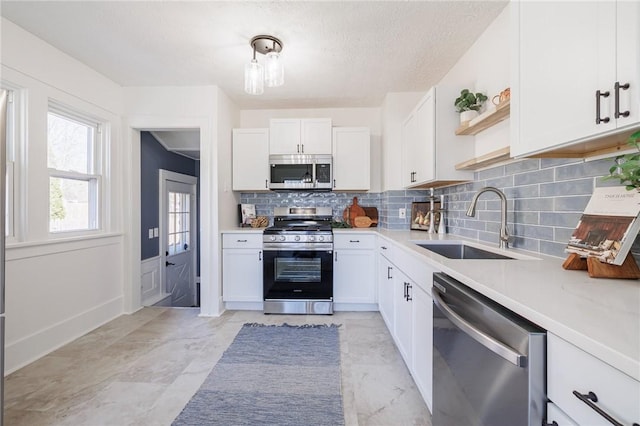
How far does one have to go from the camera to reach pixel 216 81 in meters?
2.76

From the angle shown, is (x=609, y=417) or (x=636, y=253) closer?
(x=609, y=417)

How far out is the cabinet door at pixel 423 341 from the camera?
138 cm

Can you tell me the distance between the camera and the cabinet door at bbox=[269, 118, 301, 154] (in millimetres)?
3174

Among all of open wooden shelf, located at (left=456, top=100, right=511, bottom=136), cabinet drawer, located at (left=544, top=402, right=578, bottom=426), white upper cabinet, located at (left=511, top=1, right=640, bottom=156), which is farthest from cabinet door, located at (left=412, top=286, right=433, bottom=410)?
open wooden shelf, located at (left=456, top=100, right=511, bottom=136)

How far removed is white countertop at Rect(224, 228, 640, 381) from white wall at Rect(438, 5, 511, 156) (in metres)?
0.98

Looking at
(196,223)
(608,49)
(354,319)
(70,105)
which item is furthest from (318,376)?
(196,223)

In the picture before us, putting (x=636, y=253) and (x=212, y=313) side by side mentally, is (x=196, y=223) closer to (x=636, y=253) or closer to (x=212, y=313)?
(x=212, y=313)

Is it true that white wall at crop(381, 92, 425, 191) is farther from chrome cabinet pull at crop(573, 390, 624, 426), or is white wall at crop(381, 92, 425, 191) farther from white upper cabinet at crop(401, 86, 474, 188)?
chrome cabinet pull at crop(573, 390, 624, 426)

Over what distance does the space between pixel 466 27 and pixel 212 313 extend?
3.35 m

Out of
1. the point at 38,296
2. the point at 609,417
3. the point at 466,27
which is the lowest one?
the point at 38,296

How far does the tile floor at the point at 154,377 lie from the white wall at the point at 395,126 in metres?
1.57

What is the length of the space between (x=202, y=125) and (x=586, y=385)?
3187 mm

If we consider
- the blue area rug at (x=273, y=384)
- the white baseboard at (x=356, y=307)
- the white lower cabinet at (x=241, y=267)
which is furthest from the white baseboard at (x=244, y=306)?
the white baseboard at (x=356, y=307)

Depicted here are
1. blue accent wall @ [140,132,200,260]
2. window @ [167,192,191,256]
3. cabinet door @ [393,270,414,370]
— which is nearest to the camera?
cabinet door @ [393,270,414,370]
